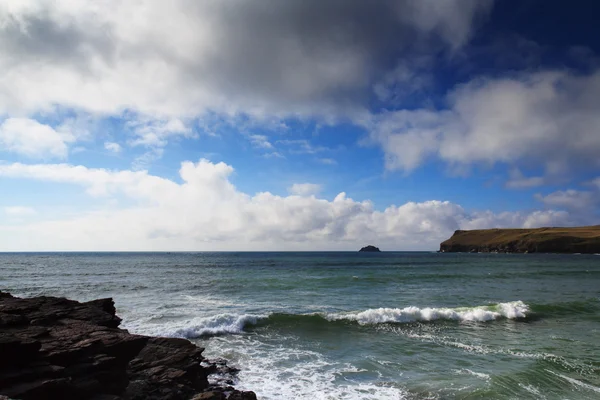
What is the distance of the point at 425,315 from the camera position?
25.0m

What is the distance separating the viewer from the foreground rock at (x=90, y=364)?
889cm

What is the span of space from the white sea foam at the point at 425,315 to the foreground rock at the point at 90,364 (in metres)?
13.0

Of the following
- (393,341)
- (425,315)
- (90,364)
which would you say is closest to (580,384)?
(393,341)

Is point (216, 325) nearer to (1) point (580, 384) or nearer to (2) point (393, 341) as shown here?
(2) point (393, 341)

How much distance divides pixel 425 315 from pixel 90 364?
72.6 ft

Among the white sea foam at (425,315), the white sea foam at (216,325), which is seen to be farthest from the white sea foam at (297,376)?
the white sea foam at (425,315)

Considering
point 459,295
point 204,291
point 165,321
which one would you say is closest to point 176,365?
point 165,321

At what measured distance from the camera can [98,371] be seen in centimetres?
1023

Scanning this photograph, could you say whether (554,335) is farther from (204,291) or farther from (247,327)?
(204,291)

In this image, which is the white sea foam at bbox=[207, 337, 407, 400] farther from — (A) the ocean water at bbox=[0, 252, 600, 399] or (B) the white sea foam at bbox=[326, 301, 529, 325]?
(B) the white sea foam at bbox=[326, 301, 529, 325]

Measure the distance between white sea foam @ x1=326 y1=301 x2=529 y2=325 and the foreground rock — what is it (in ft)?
42.5

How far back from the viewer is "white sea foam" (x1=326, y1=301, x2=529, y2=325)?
79.0 ft

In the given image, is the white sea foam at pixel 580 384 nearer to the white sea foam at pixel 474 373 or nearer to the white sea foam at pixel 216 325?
the white sea foam at pixel 474 373

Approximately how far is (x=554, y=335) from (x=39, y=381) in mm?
24916
